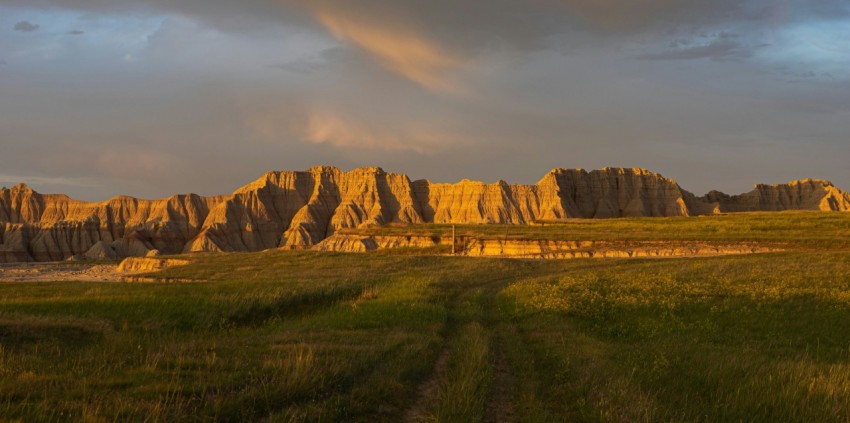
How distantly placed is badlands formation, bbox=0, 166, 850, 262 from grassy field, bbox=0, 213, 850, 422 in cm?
10431

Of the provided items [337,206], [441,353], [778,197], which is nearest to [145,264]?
[441,353]

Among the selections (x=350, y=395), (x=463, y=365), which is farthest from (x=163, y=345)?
(x=463, y=365)

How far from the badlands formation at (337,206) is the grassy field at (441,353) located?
4107 inches

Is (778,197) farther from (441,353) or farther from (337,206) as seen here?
(441,353)

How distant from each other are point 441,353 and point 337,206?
13995cm

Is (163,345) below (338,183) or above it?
below

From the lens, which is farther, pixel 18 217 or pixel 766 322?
pixel 18 217

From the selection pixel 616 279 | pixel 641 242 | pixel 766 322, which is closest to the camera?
pixel 766 322

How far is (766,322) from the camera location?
17438 mm

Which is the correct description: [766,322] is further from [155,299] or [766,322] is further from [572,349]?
[155,299]

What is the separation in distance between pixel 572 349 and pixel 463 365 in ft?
10.8

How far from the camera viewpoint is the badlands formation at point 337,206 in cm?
12531

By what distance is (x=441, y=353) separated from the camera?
13.0 metres

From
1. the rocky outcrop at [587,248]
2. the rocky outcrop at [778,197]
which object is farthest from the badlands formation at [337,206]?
the rocky outcrop at [587,248]
